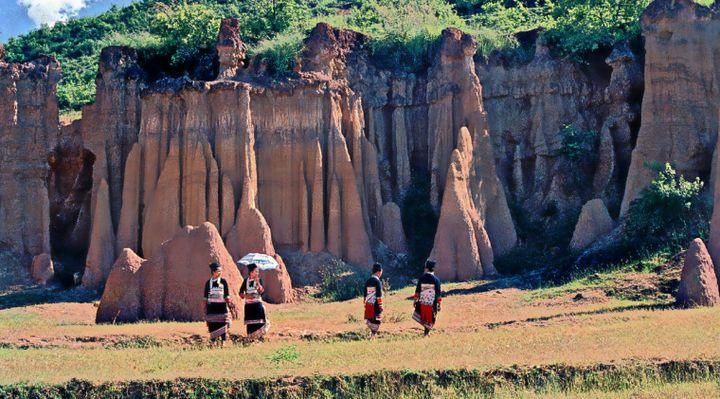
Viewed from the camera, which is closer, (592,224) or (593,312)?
(593,312)

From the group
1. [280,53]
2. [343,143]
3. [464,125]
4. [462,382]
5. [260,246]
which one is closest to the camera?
[462,382]

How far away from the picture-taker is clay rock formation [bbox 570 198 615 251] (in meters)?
32.7

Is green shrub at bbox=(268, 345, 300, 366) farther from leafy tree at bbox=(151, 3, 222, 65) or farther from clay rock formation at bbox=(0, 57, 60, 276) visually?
leafy tree at bbox=(151, 3, 222, 65)

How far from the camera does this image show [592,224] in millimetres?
32719

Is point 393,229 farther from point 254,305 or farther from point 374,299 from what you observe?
point 254,305

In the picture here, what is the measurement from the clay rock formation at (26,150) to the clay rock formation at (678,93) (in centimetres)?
1681

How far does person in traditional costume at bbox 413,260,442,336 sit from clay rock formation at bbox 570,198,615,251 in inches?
477

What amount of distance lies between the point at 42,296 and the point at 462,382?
19.6 m

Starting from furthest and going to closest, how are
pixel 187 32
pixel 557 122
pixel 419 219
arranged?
pixel 187 32
pixel 557 122
pixel 419 219

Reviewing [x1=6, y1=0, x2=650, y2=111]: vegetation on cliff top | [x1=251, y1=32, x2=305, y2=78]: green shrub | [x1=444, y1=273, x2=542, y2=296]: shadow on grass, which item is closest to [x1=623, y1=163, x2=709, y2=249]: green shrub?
[x1=444, y1=273, x2=542, y2=296]: shadow on grass

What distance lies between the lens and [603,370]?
17.3 meters

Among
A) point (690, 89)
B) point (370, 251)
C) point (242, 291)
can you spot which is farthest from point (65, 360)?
point (690, 89)

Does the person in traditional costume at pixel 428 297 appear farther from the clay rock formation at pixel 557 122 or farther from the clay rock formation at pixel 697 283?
the clay rock formation at pixel 557 122

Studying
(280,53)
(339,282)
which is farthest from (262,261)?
(280,53)
